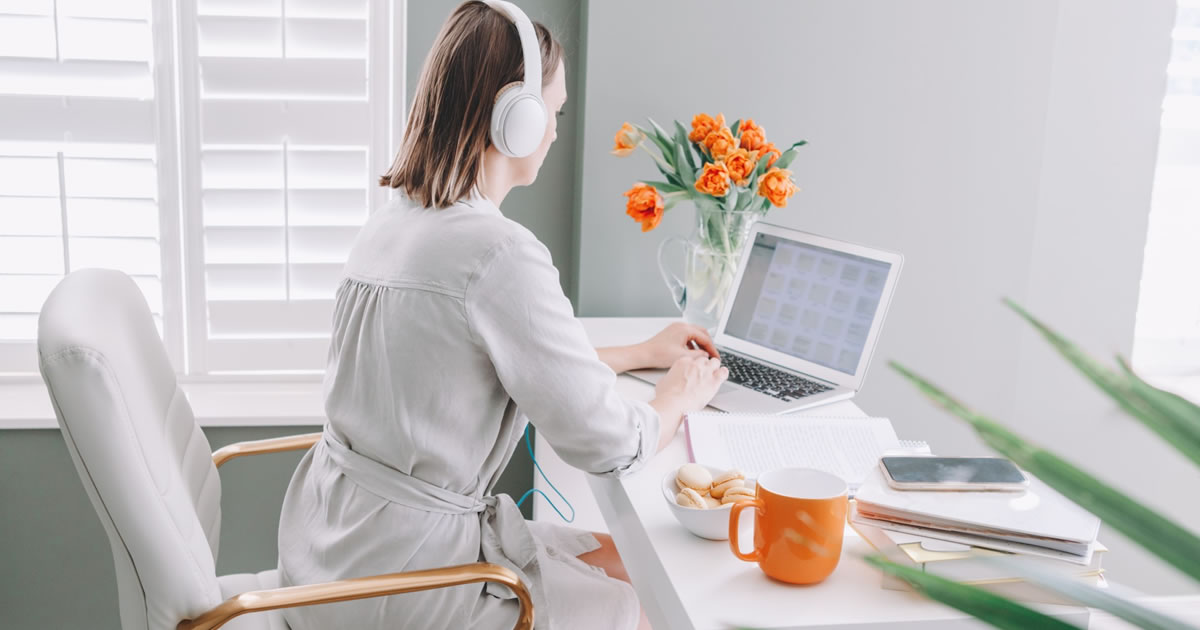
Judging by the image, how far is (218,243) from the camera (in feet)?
6.81

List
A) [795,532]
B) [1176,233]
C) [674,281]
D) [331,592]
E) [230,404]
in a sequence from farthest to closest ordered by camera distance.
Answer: [1176,233]
[230,404]
[674,281]
[331,592]
[795,532]

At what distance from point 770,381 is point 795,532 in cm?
→ 66

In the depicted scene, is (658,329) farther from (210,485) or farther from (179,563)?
(179,563)

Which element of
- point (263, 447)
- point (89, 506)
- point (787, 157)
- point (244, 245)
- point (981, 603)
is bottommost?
point (89, 506)

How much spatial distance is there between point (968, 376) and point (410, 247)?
1.53 metres

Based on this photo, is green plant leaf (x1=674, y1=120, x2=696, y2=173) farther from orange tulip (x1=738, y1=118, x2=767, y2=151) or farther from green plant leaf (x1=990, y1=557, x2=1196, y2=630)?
green plant leaf (x1=990, y1=557, x2=1196, y2=630)

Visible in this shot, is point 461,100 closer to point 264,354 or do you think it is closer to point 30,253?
point 264,354

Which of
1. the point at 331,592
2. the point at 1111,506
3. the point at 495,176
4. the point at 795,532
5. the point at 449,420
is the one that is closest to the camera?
the point at 1111,506

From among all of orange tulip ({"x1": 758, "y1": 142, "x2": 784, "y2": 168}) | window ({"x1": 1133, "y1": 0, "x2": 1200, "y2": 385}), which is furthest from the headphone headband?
window ({"x1": 1133, "y1": 0, "x2": 1200, "y2": 385})

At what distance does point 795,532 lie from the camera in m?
0.91

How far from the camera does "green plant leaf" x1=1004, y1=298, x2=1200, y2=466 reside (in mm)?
235

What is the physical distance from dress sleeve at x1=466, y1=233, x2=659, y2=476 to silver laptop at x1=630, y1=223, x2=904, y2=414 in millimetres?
375

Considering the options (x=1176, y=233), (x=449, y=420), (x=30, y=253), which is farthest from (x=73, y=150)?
(x=1176, y=233)

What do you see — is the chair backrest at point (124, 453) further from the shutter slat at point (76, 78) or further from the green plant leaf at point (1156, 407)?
the shutter slat at point (76, 78)
